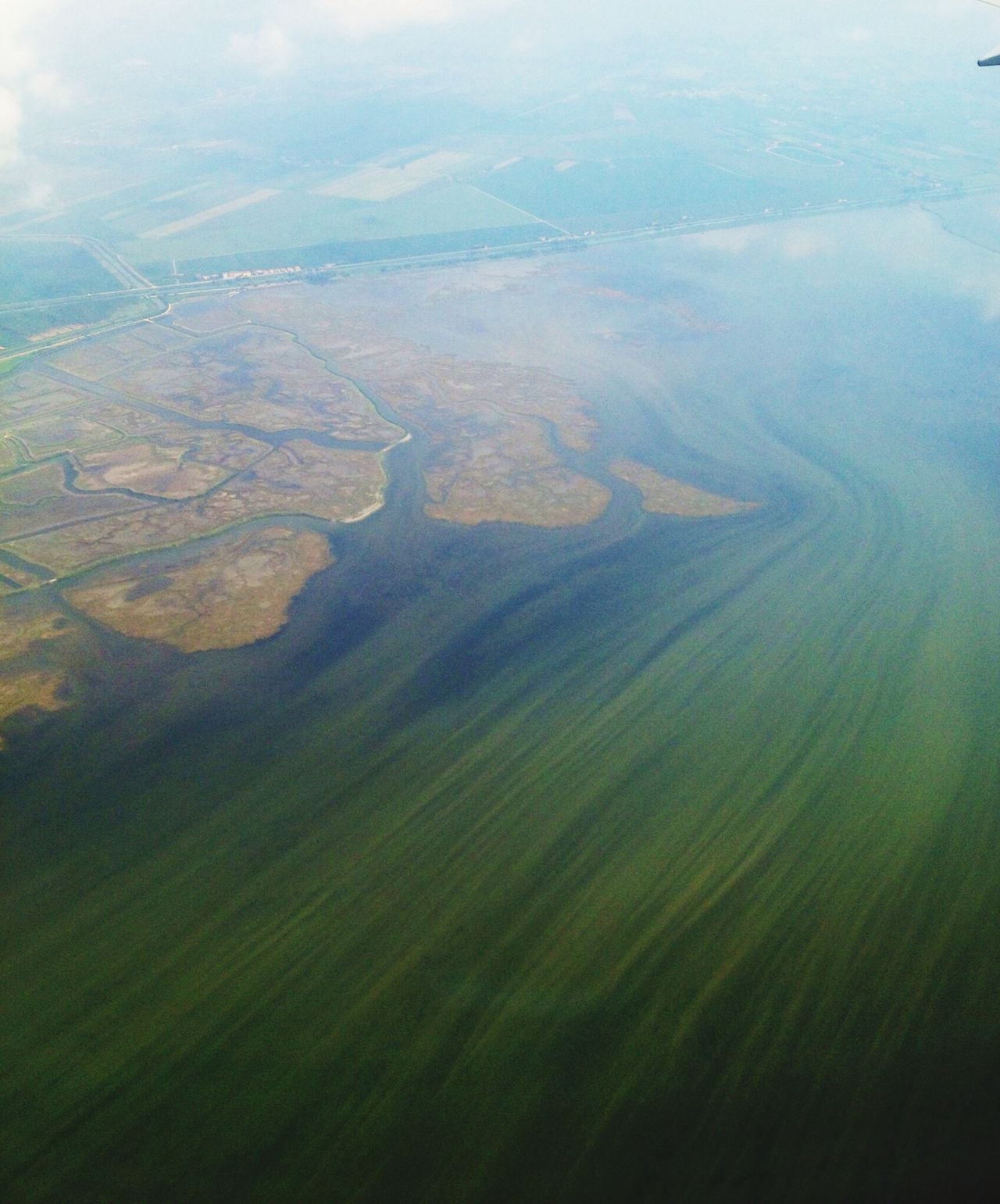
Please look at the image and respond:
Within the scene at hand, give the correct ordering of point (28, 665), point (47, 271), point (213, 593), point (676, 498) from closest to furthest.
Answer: point (28, 665) < point (213, 593) < point (676, 498) < point (47, 271)

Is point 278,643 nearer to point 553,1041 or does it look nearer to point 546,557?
point 546,557

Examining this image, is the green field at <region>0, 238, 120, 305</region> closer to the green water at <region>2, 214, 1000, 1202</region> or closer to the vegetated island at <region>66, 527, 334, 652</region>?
the vegetated island at <region>66, 527, 334, 652</region>

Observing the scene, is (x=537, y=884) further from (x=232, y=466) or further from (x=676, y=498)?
(x=232, y=466)

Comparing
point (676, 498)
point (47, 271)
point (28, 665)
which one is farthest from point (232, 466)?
point (47, 271)

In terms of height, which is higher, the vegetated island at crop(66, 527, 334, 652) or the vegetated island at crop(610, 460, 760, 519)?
the vegetated island at crop(610, 460, 760, 519)

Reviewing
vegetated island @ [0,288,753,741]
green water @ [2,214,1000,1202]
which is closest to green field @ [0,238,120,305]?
vegetated island @ [0,288,753,741]

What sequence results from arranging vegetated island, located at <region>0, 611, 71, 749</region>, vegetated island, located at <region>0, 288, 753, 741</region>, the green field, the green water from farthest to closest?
the green field < vegetated island, located at <region>0, 288, 753, 741</region> < vegetated island, located at <region>0, 611, 71, 749</region> < the green water

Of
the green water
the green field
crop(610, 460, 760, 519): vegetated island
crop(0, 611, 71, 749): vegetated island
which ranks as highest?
the green field

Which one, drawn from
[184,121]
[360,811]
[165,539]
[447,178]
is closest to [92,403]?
[165,539]
